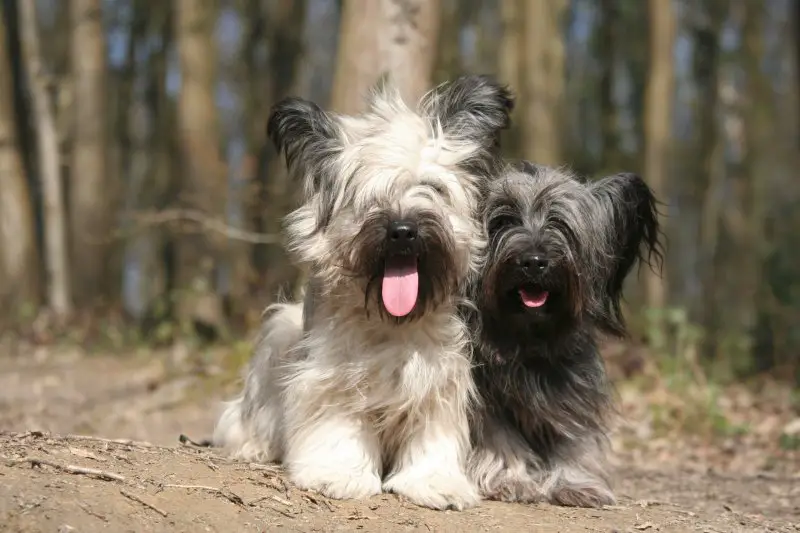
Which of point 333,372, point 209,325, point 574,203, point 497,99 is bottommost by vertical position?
point 209,325

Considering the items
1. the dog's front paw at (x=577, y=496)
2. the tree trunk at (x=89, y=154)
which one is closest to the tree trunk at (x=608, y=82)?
the tree trunk at (x=89, y=154)

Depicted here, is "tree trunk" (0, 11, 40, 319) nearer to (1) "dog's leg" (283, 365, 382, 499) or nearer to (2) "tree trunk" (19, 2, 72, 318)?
(2) "tree trunk" (19, 2, 72, 318)

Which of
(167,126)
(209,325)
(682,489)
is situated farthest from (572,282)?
(167,126)

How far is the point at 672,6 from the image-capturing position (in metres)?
14.8

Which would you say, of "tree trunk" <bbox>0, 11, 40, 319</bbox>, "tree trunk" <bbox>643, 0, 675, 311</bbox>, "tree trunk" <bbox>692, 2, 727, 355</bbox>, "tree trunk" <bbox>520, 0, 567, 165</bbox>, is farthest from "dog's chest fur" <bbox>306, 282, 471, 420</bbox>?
"tree trunk" <bbox>692, 2, 727, 355</bbox>

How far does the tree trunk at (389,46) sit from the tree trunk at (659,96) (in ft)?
22.6

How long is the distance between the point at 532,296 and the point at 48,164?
13.8 meters

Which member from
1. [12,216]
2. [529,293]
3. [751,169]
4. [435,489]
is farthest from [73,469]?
[751,169]

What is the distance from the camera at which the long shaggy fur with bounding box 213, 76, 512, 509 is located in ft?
13.9

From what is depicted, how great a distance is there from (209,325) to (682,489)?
638 cm

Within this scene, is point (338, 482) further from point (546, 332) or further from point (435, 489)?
point (546, 332)

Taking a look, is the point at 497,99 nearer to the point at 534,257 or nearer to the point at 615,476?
the point at 534,257

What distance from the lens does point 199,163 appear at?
12.0 metres

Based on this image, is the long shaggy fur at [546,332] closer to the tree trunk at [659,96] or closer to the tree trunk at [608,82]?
the tree trunk at [659,96]
